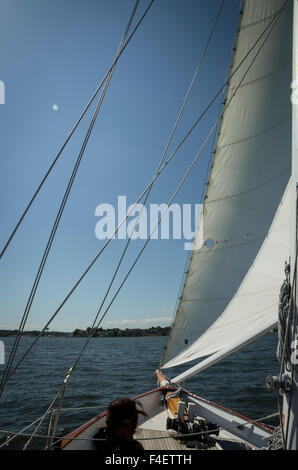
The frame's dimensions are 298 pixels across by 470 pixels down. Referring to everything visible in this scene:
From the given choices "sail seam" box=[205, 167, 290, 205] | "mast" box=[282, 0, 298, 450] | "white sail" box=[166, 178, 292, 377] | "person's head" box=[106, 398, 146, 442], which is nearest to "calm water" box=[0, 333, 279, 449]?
"white sail" box=[166, 178, 292, 377]

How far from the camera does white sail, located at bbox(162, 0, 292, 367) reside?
4.80 metres

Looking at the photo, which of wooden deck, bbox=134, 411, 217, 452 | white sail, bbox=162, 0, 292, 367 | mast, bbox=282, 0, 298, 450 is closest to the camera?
mast, bbox=282, 0, 298, 450

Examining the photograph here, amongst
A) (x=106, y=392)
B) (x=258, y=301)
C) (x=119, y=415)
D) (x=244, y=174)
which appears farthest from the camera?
(x=106, y=392)

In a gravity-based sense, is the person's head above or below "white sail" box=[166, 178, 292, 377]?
below

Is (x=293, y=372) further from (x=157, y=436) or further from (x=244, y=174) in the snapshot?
(x=244, y=174)

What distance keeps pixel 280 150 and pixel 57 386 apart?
16476mm

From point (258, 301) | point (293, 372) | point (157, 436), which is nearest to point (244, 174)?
point (258, 301)

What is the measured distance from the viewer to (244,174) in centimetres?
517

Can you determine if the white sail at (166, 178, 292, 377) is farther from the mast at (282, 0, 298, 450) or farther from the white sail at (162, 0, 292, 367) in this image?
the mast at (282, 0, 298, 450)

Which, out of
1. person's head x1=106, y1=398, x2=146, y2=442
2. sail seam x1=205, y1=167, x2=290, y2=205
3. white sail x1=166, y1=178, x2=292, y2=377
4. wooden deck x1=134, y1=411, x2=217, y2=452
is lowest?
wooden deck x1=134, y1=411, x2=217, y2=452
